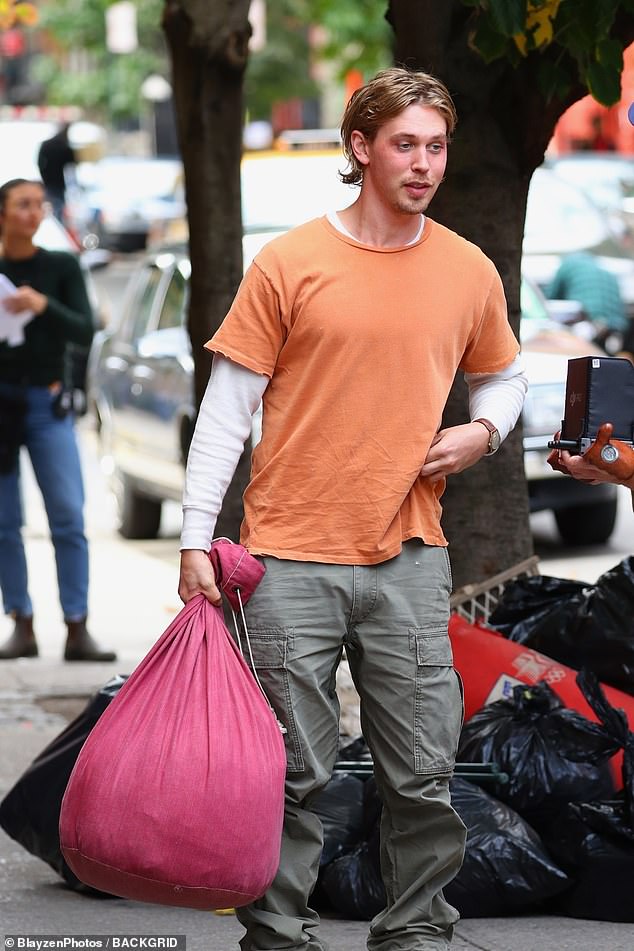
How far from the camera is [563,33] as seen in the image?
491 cm

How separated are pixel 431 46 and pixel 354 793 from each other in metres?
2.36


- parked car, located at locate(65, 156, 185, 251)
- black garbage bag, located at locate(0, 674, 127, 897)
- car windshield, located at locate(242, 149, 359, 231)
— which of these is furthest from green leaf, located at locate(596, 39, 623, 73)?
parked car, located at locate(65, 156, 185, 251)

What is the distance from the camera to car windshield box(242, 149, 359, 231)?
37.8ft

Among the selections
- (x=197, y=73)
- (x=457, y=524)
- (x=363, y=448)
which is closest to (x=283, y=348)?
(x=363, y=448)

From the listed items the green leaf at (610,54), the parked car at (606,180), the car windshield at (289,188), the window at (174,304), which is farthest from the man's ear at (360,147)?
the parked car at (606,180)

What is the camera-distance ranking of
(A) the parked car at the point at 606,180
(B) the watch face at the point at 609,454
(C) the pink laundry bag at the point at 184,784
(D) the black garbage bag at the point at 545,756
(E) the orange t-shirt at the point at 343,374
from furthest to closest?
(A) the parked car at the point at 606,180 < (D) the black garbage bag at the point at 545,756 < (B) the watch face at the point at 609,454 < (E) the orange t-shirt at the point at 343,374 < (C) the pink laundry bag at the point at 184,784

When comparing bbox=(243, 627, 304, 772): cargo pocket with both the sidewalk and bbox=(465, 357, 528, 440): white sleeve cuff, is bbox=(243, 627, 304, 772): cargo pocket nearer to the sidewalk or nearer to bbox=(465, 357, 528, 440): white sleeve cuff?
bbox=(465, 357, 528, 440): white sleeve cuff

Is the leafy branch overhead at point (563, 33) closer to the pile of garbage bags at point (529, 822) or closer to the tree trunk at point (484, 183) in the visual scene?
the tree trunk at point (484, 183)

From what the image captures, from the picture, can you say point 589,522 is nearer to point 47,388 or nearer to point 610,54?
point 47,388

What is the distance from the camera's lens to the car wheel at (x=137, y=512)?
452 inches

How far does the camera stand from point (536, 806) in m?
4.48

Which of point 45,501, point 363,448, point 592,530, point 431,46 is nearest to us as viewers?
point 363,448

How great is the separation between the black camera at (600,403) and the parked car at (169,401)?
222 inches

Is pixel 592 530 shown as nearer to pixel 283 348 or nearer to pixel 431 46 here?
pixel 431 46
